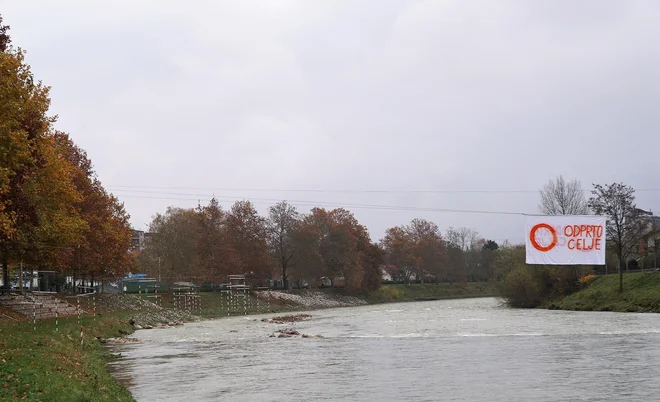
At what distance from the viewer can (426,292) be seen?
166 meters

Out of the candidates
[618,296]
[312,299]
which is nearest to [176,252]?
[312,299]

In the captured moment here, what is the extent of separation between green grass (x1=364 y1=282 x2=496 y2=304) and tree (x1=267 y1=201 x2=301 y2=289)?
2102cm

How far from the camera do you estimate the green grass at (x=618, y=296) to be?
2763 inches

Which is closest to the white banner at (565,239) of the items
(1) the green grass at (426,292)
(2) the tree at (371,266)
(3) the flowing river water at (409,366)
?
(3) the flowing river water at (409,366)

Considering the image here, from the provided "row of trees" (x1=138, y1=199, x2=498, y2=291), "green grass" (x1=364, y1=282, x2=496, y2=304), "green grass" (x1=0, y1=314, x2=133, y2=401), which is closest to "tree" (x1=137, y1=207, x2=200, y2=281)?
"row of trees" (x1=138, y1=199, x2=498, y2=291)

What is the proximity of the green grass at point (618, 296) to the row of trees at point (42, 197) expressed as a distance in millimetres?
50760

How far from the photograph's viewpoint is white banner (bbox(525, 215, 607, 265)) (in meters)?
59.2

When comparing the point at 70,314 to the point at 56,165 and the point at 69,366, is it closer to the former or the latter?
the point at 56,165

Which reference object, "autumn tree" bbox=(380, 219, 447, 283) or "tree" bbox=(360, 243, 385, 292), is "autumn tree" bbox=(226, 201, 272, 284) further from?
"autumn tree" bbox=(380, 219, 447, 283)

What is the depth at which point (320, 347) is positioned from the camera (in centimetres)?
4153

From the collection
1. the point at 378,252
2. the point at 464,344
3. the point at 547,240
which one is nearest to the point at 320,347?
the point at 464,344

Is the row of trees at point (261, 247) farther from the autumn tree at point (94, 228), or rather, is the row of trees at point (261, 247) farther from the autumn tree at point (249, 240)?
the autumn tree at point (94, 228)

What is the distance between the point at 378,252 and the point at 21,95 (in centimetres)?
11493

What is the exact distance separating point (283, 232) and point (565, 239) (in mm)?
73247
